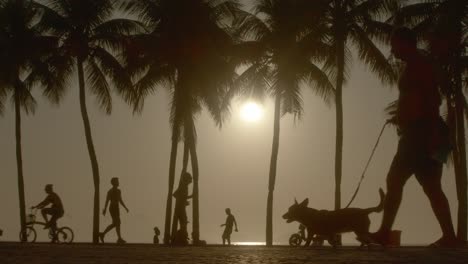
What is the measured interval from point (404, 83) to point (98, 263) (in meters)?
3.91

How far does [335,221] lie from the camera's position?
368 inches

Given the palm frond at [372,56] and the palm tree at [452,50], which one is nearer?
the palm tree at [452,50]

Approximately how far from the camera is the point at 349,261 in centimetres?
527

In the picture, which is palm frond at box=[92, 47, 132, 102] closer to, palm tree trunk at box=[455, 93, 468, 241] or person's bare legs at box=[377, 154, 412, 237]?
palm tree trunk at box=[455, 93, 468, 241]

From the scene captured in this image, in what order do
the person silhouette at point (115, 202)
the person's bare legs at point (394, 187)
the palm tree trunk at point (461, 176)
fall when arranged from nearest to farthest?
the person's bare legs at point (394, 187), the person silhouette at point (115, 202), the palm tree trunk at point (461, 176)

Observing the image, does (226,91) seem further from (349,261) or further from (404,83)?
(349,261)

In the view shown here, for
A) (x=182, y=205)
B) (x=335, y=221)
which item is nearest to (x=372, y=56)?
(x=182, y=205)

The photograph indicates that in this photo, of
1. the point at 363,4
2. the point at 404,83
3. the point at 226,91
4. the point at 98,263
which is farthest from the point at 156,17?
the point at 98,263

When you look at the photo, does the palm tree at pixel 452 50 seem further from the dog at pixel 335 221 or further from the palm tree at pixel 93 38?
the dog at pixel 335 221

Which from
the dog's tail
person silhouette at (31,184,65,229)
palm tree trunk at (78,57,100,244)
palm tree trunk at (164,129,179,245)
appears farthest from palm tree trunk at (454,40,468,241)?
the dog's tail

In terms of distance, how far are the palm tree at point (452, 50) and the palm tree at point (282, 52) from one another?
3664 mm

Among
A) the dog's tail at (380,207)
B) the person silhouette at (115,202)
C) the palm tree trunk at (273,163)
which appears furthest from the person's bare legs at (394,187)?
the palm tree trunk at (273,163)

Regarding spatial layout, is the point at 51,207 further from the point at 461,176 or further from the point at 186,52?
the point at 461,176

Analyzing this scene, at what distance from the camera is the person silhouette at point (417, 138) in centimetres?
772
